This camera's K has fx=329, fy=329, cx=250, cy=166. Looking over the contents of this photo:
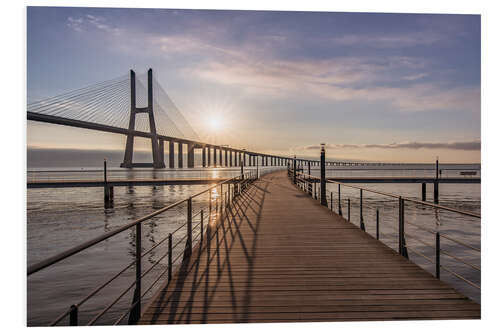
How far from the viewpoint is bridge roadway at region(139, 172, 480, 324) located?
2686 millimetres

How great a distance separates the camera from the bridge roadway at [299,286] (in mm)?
2686

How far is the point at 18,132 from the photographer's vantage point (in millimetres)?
4508

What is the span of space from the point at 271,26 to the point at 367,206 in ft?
51.2

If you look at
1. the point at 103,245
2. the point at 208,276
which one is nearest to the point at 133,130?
the point at 103,245

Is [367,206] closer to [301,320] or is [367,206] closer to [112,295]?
[112,295]

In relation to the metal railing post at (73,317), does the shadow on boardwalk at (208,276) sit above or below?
below

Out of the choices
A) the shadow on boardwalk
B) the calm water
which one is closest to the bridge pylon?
the calm water

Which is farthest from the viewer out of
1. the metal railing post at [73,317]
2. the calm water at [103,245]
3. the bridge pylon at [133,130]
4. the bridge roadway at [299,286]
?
the bridge pylon at [133,130]

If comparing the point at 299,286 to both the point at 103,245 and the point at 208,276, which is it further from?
the point at 103,245

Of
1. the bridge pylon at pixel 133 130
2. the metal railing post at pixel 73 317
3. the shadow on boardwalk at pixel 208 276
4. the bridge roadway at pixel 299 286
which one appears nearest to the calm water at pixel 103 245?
the shadow on boardwalk at pixel 208 276

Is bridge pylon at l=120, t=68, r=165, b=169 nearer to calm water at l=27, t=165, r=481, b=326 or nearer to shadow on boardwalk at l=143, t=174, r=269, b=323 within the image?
calm water at l=27, t=165, r=481, b=326

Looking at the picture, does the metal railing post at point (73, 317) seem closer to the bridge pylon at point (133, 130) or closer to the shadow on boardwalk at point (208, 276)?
the shadow on boardwalk at point (208, 276)

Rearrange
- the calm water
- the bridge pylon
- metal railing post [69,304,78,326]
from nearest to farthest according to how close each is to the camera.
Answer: metal railing post [69,304,78,326] → the calm water → the bridge pylon
